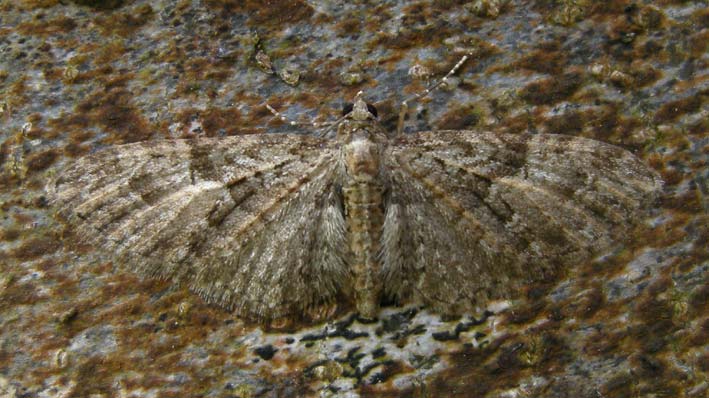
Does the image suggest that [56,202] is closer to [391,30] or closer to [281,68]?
[281,68]

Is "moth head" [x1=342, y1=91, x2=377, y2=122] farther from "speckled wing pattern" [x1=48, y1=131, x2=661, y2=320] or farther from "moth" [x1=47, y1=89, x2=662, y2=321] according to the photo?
"speckled wing pattern" [x1=48, y1=131, x2=661, y2=320]

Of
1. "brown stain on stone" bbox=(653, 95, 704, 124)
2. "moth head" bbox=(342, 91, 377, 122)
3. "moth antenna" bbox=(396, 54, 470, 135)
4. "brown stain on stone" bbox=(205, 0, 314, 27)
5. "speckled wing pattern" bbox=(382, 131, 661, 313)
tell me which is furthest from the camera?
"brown stain on stone" bbox=(205, 0, 314, 27)

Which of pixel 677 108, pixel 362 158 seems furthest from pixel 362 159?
pixel 677 108

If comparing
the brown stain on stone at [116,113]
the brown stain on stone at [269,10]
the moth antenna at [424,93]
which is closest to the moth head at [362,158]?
the moth antenna at [424,93]

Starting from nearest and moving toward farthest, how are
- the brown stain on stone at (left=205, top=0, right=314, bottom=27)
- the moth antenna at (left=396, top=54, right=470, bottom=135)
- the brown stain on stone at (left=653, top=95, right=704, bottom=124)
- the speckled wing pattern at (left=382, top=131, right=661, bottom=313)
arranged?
the speckled wing pattern at (left=382, top=131, right=661, bottom=313) < the brown stain on stone at (left=653, top=95, right=704, bottom=124) < the moth antenna at (left=396, top=54, right=470, bottom=135) < the brown stain on stone at (left=205, top=0, right=314, bottom=27)

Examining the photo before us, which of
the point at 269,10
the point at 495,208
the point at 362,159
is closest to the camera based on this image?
the point at 495,208

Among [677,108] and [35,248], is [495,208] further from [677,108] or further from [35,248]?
[35,248]

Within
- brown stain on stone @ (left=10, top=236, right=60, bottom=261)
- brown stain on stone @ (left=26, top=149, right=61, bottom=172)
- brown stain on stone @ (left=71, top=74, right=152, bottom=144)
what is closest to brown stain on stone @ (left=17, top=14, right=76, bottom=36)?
brown stain on stone @ (left=71, top=74, right=152, bottom=144)
